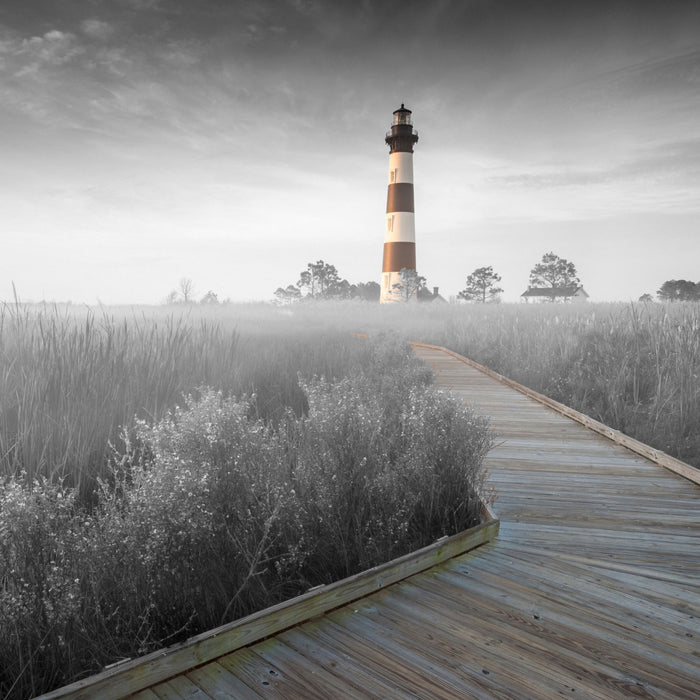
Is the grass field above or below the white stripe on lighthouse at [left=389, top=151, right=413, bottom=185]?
below

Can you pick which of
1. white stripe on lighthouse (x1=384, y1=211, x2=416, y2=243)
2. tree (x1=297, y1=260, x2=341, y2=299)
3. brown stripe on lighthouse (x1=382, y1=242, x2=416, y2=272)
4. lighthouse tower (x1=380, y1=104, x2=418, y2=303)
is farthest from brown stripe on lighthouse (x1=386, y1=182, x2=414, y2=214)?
tree (x1=297, y1=260, x2=341, y2=299)

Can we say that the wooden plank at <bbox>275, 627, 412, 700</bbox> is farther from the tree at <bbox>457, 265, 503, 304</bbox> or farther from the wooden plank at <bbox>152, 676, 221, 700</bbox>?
the tree at <bbox>457, 265, 503, 304</bbox>

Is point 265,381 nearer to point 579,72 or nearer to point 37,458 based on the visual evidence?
Answer: point 37,458

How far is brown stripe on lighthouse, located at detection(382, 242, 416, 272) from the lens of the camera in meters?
31.6

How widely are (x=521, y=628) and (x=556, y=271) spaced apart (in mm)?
63034

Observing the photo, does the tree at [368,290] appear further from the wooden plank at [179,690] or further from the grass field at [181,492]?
the wooden plank at [179,690]

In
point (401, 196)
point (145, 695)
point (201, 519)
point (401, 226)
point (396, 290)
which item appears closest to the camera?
point (145, 695)

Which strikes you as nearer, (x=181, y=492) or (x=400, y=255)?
(x=181, y=492)

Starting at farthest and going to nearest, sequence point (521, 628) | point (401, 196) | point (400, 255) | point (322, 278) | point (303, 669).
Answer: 1. point (322, 278)
2. point (400, 255)
3. point (401, 196)
4. point (521, 628)
5. point (303, 669)

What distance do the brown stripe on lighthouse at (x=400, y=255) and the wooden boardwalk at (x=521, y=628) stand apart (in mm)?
29445

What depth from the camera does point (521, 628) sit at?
1767 millimetres

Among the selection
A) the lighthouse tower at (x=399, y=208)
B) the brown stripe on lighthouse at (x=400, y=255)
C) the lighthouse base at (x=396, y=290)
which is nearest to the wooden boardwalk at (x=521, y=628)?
the brown stripe on lighthouse at (x=400, y=255)

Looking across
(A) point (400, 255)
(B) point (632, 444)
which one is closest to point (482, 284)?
(A) point (400, 255)

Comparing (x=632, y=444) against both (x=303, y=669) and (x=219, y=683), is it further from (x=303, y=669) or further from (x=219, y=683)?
(x=219, y=683)
